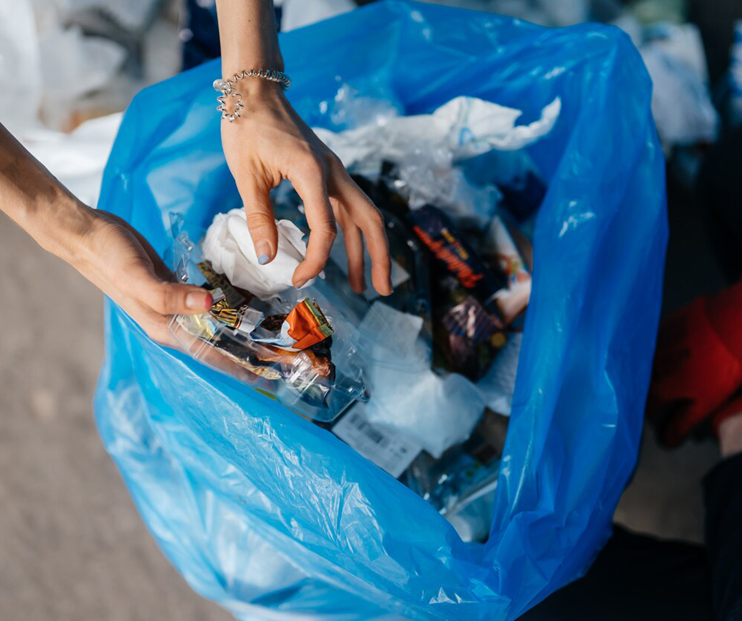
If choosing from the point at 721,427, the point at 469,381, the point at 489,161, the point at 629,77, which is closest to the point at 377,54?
the point at 489,161

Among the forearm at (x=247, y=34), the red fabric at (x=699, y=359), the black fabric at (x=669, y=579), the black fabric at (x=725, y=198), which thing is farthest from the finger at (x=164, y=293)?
the black fabric at (x=725, y=198)

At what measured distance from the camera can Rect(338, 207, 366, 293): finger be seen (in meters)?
0.65

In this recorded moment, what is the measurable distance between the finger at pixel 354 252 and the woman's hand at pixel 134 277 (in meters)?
0.19

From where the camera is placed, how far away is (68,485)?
113 centimetres

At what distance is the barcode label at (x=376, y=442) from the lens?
72cm

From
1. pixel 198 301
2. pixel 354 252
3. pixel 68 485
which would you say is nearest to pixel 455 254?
pixel 354 252

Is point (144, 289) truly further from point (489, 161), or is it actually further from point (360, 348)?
point (489, 161)

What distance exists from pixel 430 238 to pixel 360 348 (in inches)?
7.0

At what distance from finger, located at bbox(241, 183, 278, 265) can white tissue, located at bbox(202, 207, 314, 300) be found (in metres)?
0.04

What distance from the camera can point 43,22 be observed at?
3.53ft

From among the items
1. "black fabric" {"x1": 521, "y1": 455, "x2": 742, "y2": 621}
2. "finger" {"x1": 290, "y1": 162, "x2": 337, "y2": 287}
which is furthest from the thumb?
"black fabric" {"x1": 521, "y1": 455, "x2": 742, "y2": 621}

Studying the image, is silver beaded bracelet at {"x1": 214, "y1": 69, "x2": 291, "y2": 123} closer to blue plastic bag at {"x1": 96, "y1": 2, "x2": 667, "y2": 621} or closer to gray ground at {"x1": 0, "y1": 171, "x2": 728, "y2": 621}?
blue plastic bag at {"x1": 96, "y1": 2, "x2": 667, "y2": 621}

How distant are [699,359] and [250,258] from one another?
0.67m

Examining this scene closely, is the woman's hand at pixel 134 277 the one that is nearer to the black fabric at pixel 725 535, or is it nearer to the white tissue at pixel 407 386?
the white tissue at pixel 407 386
